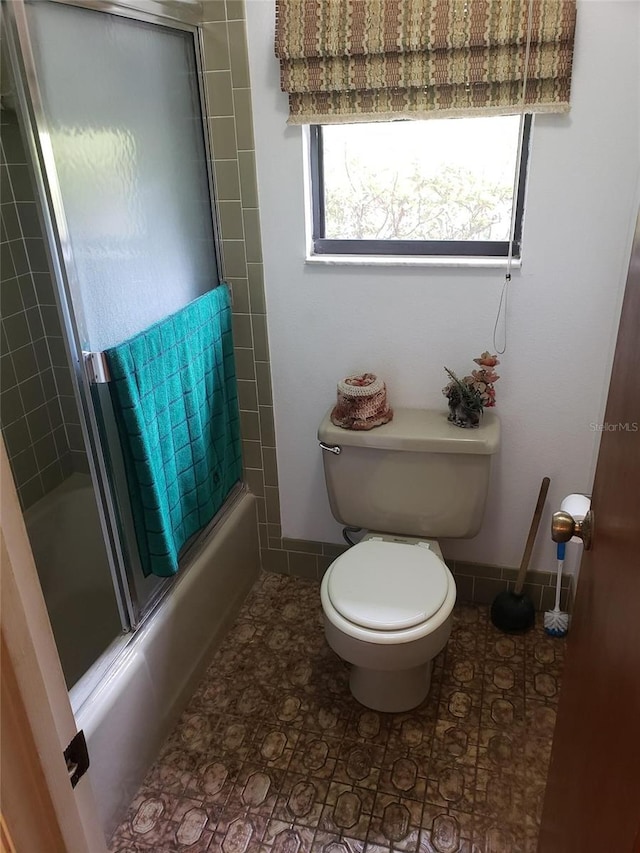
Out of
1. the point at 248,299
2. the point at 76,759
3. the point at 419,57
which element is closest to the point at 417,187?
the point at 419,57

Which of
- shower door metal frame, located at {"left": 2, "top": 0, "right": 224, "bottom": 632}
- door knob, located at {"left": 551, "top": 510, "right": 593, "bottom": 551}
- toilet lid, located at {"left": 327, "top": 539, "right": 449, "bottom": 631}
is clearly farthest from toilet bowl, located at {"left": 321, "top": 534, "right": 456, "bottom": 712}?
door knob, located at {"left": 551, "top": 510, "right": 593, "bottom": 551}

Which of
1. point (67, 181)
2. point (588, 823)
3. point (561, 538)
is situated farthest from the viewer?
point (67, 181)

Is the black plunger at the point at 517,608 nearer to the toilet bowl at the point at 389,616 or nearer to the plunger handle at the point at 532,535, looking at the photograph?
the plunger handle at the point at 532,535

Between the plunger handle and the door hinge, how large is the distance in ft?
5.36

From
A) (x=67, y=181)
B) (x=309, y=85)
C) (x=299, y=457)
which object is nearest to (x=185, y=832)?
(x=299, y=457)

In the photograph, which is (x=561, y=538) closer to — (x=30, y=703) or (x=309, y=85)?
(x=30, y=703)

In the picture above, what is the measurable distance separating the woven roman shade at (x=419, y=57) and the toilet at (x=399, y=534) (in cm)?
89

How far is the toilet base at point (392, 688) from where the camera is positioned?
1.84m

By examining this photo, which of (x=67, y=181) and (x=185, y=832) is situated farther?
(x=185, y=832)

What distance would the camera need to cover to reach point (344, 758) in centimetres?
176

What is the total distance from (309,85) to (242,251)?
517mm

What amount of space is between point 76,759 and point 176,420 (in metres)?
1.13

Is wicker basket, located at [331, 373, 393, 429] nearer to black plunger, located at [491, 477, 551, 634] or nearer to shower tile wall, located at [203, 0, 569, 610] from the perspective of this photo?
shower tile wall, located at [203, 0, 569, 610]

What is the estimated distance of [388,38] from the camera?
1698mm
